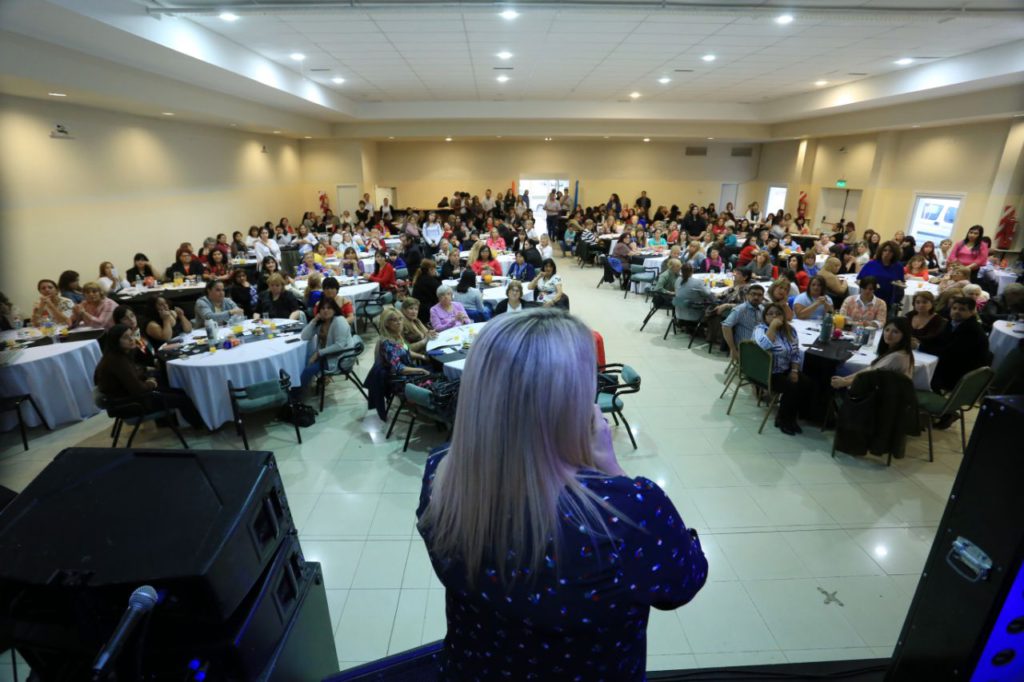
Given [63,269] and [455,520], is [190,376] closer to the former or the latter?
[455,520]

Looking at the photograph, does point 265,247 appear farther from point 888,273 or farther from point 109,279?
point 888,273

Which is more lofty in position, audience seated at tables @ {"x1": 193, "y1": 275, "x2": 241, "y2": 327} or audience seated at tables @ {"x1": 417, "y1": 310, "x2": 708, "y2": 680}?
audience seated at tables @ {"x1": 417, "y1": 310, "x2": 708, "y2": 680}

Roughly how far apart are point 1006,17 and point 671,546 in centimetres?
855

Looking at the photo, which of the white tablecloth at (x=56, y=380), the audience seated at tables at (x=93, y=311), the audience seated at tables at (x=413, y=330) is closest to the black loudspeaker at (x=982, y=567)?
the audience seated at tables at (x=413, y=330)

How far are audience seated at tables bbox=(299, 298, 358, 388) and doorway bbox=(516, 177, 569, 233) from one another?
15.0 metres

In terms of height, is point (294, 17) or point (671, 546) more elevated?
point (294, 17)

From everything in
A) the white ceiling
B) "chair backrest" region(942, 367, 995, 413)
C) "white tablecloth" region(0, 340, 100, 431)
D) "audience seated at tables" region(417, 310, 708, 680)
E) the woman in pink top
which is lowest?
"white tablecloth" region(0, 340, 100, 431)

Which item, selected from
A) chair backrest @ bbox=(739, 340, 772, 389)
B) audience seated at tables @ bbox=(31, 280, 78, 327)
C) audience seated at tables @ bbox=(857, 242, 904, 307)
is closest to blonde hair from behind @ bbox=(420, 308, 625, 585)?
chair backrest @ bbox=(739, 340, 772, 389)

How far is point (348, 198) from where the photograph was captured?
57.2ft

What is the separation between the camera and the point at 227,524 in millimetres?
1273

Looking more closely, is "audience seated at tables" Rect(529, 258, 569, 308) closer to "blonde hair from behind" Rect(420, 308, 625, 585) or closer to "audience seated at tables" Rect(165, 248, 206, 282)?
"audience seated at tables" Rect(165, 248, 206, 282)

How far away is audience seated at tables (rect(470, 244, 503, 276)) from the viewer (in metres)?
8.86

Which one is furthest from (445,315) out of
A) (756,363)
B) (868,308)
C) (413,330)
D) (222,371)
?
(868,308)

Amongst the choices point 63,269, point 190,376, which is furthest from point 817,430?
point 63,269
